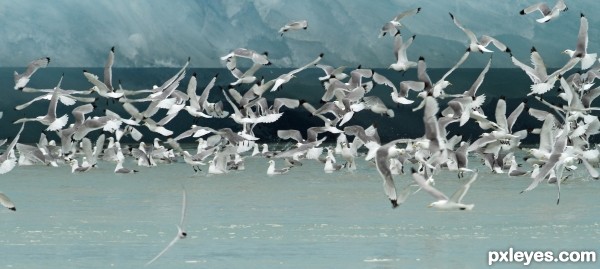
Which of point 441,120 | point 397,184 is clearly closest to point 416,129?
point 397,184

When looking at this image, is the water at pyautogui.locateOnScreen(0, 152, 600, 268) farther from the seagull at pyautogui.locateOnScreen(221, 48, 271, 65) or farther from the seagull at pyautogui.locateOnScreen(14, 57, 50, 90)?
the seagull at pyautogui.locateOnScreen(221, 48, 271, 65)

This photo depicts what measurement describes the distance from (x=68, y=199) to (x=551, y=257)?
10.9 metres

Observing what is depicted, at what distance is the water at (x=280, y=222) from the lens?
1981cm

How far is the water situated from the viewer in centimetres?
1981

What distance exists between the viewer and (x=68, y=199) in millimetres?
27328

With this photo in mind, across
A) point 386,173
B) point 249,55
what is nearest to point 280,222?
point 386,173

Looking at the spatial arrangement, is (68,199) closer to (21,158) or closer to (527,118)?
(21,158)

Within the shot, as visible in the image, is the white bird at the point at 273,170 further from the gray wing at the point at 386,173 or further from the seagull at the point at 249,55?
the gray wing at the point at 386,173

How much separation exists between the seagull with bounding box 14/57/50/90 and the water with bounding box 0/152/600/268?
208 cm

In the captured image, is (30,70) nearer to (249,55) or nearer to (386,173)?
(249,55)

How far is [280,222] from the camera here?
76.9ft

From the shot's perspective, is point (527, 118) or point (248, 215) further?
point (527, 118)

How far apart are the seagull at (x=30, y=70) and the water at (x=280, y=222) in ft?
6.81

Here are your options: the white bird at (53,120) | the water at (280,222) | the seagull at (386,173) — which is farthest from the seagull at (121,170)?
the seagull at (386,173)
